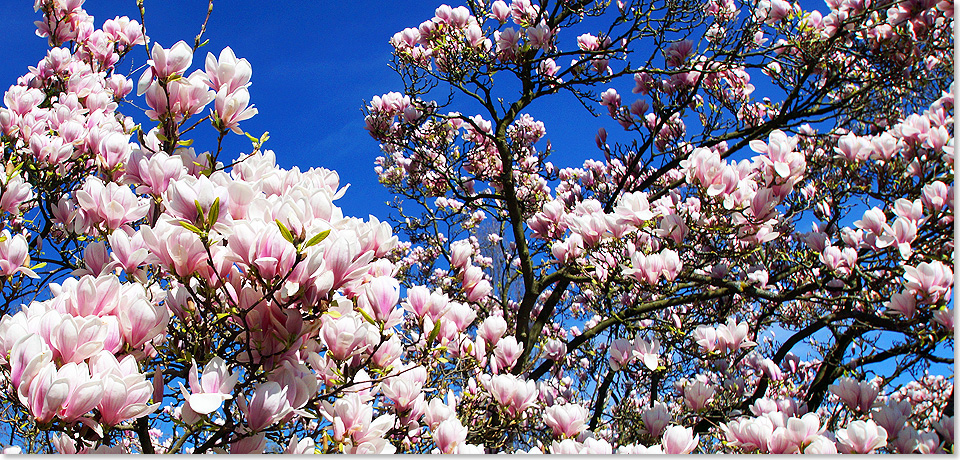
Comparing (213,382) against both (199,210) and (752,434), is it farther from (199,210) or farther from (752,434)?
(752,434)

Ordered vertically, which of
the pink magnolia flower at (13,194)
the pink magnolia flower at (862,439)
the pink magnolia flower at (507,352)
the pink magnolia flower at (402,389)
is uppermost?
the pink magnolia flower at (13,194)

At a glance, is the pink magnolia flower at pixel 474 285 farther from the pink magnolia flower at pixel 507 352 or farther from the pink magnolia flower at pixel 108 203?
the pink magnolia flower at pixel 108 203

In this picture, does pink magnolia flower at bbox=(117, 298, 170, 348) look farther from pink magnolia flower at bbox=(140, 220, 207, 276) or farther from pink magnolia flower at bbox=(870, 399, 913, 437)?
pink magnolia flower at bbox=(870, 399, 913, 437)

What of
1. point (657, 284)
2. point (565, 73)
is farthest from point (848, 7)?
point (657, 284)

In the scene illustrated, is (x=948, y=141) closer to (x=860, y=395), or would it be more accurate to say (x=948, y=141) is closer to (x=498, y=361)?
(x=860, y=395)

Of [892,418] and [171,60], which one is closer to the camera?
[171,60]

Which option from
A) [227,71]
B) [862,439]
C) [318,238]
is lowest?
[862,439]

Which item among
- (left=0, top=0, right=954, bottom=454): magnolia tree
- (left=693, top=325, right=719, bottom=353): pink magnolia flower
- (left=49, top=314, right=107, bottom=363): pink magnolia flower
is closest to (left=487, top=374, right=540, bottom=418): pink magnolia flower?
(left=0, top=0, right=954, bottom=454): magnolia tree

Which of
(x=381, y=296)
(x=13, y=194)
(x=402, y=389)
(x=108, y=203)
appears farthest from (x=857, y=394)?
(x=13, y=194)

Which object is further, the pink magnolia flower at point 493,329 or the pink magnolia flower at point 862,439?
the pink magnolia flower at point 493,329

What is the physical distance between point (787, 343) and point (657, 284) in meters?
2.39

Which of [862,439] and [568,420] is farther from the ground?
[568,420]

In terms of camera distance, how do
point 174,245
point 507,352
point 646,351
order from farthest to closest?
1. point 646,351
2. point 507,352
3. point 174,245

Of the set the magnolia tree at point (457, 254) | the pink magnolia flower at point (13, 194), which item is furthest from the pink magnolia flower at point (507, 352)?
the pink magnolia flower at point (13, 194)
